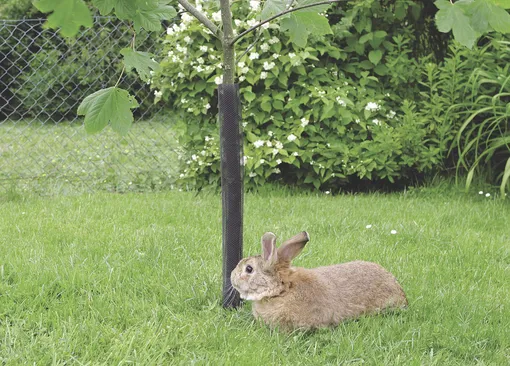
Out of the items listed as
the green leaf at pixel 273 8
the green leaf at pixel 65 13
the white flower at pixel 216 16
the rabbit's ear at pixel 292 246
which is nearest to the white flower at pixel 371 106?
the white flower at pixel 216 16

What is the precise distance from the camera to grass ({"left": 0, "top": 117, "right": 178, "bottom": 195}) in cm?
597

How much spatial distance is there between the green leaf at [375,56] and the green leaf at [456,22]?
12.7ft

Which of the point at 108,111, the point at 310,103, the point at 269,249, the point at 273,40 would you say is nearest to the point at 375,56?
the point at 310,103

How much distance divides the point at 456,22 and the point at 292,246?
108 centimetres

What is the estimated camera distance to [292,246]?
254 centimetres

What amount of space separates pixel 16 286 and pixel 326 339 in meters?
1.42

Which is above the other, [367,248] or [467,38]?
[467,38]

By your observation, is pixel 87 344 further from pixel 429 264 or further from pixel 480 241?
pixel 480 241

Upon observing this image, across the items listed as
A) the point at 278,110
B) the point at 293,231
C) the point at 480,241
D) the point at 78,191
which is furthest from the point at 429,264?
the point at 78,191

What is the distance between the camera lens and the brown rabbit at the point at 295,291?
2484 mm

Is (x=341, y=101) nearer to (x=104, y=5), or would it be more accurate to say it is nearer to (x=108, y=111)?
(x=108, y=111)

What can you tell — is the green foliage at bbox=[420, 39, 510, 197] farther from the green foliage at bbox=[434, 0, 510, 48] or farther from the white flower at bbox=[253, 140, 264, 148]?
the green foliage at bbox=[434, 0, 510, 48]

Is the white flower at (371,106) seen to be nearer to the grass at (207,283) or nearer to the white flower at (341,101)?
the white flower at (341,101)

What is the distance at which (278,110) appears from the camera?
5754 mm
